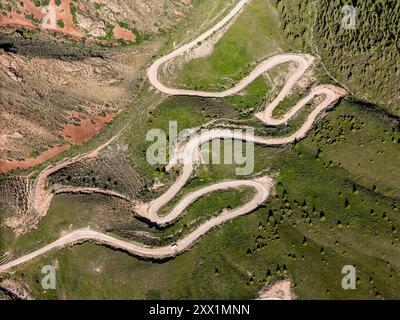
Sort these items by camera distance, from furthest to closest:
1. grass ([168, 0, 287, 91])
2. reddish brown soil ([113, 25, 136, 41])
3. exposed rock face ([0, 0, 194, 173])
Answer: grass ([168, 0, 287, 91]), reddish brown soil ([113, 25, 136, 41]), exposed rock face ([0, 0, 194, 173])

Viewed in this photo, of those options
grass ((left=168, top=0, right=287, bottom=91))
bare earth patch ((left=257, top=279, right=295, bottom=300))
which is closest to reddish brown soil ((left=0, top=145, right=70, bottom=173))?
grass ((left=168, top=0, right=287, bottom=91))

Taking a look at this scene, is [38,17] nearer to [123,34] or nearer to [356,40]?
[123,34]

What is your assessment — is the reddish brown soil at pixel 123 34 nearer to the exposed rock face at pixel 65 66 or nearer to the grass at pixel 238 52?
the exposed rock face at pixel 65 66

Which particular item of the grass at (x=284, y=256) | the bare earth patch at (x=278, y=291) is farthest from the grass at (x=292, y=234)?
the bare earth patch at (x=278, y=291)

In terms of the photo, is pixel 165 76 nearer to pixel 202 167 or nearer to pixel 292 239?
pixel 202 167

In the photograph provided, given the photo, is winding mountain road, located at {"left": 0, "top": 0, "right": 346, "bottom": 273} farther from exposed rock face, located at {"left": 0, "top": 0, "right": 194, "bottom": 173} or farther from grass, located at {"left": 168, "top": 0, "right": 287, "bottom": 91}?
exposed rock face, located at {"left": 0, "top": 0, "right": 194, "bottom": 173}

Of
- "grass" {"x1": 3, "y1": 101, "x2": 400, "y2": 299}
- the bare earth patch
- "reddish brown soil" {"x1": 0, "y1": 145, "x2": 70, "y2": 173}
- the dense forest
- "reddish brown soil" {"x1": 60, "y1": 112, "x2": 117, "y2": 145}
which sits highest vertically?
the dense forest

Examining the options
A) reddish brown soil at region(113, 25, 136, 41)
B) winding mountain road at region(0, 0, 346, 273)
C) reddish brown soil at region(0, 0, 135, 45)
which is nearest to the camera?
winding mountain road at region(0, 0, 346, 273)

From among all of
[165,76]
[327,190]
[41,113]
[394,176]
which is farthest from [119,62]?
[394,176]
